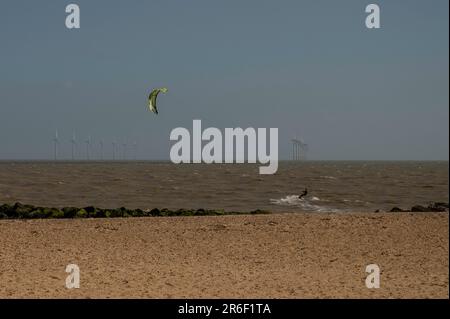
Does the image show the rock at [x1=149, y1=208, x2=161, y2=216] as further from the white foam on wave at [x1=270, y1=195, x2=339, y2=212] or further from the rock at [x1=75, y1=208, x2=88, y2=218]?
the white foam on wave at [x1=270, y1=195, x2=339, y2=212]

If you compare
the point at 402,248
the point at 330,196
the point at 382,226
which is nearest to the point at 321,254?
the point at 402,248

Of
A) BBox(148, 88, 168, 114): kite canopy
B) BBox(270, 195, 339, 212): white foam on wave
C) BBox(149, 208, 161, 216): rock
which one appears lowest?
BBox(270, 195, 339, 212): white foam on wave

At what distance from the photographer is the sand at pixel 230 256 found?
1106 cm

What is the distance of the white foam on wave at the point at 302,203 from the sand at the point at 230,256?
12648 millimetres

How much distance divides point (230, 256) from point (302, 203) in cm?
2106

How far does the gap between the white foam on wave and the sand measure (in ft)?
41.5

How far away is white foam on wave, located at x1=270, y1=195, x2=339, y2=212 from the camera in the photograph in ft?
104

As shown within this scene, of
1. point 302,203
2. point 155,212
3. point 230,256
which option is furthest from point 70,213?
point 302,203

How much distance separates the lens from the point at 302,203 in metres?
34.9

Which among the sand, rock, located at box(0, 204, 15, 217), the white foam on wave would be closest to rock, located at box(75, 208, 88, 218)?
the sand

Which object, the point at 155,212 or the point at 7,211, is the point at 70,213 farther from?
the point at 7,211

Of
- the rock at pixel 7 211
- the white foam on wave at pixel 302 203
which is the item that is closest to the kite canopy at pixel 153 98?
the rock at pixel 7 211
